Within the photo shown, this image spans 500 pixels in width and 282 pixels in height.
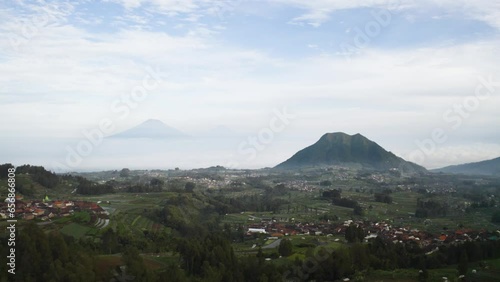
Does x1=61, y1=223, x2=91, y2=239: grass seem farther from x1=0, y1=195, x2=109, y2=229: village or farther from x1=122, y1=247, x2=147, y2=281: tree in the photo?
x1=122, y1=247, x2=147, y2=281: tree

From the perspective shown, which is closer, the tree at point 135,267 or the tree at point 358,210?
the tree at point 135,267

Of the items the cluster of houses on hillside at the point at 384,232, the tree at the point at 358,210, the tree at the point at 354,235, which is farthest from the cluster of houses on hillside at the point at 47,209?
the tree at the point at 358,210

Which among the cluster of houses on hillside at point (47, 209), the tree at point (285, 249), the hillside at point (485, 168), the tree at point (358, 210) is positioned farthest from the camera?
the hillside at point (485, 168)

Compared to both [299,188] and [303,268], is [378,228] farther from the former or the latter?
[299,188]

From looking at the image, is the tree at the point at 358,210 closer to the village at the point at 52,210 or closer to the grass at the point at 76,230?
the village at the point at 52,210

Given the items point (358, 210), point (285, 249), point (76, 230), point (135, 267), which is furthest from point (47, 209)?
point (358, 210)

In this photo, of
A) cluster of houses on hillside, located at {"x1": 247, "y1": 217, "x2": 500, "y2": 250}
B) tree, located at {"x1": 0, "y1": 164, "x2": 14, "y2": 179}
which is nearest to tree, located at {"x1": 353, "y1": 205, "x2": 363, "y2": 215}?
cluster of houses on hillside, located at {"x1": 247, "y1": 217, "x2": 500, "y2": 250}

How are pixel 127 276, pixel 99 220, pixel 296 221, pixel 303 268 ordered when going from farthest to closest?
pixel 296 221 < pixel 99 220 < pixel 303 268 < pixel 127 276

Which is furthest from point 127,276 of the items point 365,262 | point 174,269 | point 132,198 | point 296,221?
point 132,198

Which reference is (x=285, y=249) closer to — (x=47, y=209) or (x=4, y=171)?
(x=47, y=209)
